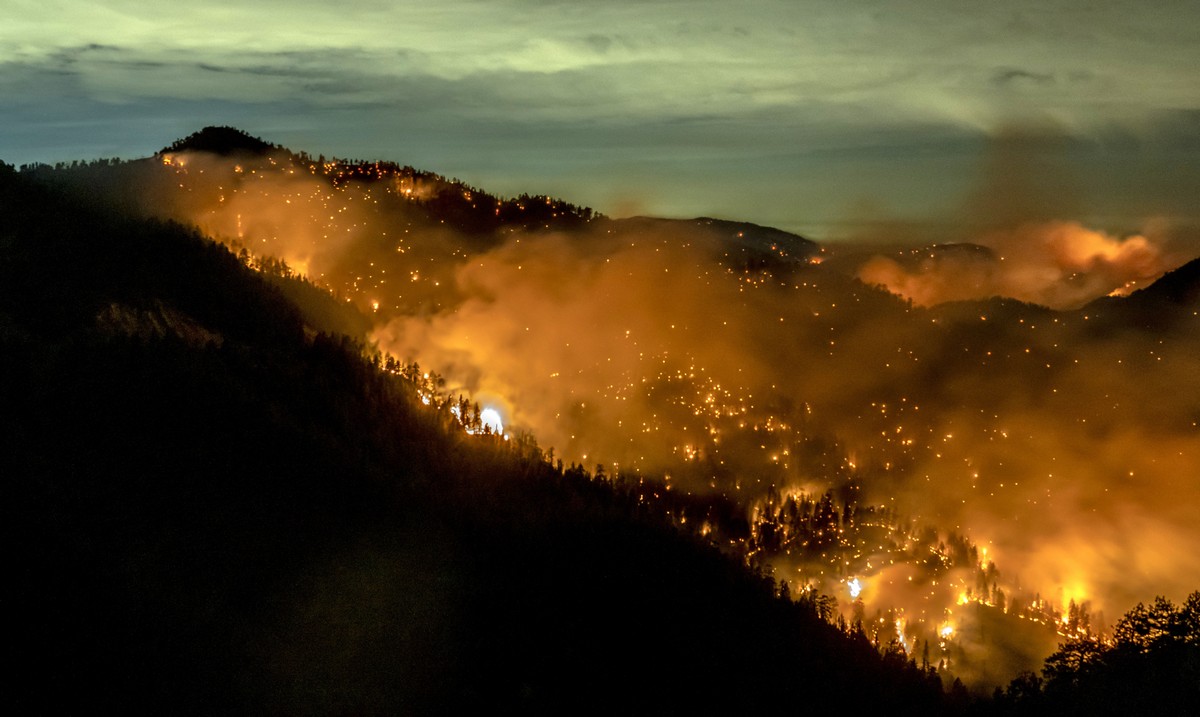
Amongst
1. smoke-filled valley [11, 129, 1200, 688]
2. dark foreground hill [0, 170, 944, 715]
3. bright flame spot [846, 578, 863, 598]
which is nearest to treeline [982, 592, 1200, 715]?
dark foreground hill [0, 170, 944, 715]

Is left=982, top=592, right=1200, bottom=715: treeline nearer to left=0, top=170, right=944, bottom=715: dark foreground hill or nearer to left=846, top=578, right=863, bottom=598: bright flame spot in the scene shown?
left=0, top=170, right=944, bottom=715: dark foreground hill

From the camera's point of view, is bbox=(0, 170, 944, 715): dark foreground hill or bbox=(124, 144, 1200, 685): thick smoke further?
bbox=(124, 144, 1200, 685): thick smoke

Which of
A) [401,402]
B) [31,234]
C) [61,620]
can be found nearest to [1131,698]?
[61,620]

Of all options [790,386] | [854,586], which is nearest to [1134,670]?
[854,586]

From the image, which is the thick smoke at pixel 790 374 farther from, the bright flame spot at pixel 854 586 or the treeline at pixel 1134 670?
the treeline at pixel 1134 670

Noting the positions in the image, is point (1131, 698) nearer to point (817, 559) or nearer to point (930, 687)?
point (930, 687)

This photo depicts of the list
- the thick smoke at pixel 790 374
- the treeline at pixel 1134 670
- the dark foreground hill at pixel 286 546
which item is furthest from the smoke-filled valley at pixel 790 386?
the treeline at pixel 1134 670

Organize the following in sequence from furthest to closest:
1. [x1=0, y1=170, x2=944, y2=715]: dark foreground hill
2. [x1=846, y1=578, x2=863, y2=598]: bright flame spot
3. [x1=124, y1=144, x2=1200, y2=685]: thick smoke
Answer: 1. [x1=124, y1=144, x2=1200, y2=685]: thick smoke
2. [x1=846, y1=578, x2=863, y2=598]: bright flame spot
3. [x1=0, y1=170, x2=944, y2=715]: dark foreground hill
